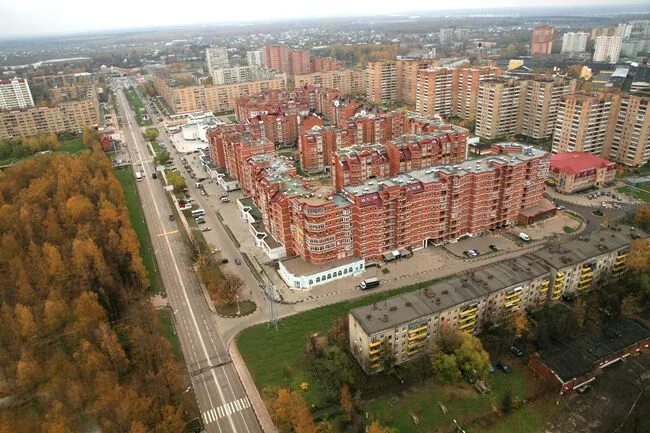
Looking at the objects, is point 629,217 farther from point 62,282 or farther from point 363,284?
point 62,282

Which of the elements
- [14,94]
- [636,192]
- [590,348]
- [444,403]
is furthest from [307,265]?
[14,94]

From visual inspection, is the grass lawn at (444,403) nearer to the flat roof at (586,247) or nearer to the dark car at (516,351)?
the dark car at (516,351)

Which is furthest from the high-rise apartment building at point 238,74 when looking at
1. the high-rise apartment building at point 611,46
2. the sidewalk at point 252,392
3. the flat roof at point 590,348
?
the flat roof at point 590,348

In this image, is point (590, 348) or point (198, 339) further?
point (198, 339)

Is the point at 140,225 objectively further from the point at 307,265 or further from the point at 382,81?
the point at 382,81

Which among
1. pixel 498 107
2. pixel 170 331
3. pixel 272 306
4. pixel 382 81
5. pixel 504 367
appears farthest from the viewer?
pixel 382 81

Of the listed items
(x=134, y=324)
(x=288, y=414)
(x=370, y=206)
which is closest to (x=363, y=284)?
(x=370, y=206)
